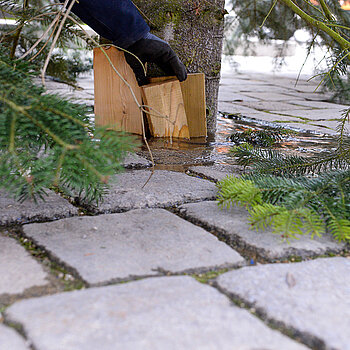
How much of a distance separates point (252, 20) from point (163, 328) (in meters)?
4.20

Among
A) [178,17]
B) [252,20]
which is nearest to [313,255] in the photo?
[178,17]

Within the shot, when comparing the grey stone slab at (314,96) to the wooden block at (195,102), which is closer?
the wooden block at (195,102)

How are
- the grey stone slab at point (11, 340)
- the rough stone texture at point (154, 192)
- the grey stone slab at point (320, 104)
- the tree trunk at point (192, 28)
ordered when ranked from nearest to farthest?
1. the grey stone slab at point (11, 340)
2. the rough stone texture at point (154, 192)
3. the tree trunk at point (192, 28)
4. the grey stone slab at point (320, 104)

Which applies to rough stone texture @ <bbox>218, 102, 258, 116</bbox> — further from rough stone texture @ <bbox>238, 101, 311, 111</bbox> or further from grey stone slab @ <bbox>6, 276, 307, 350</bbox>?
grey stone slab @ <bbox>6, 276, 307, 350</bbox>

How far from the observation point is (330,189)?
139 cm

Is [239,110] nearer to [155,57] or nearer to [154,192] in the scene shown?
[155,57]

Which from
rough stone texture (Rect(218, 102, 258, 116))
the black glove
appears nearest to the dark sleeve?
the black glove

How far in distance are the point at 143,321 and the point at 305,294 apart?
1.18 ft

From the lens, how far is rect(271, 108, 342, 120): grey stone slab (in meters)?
4.09

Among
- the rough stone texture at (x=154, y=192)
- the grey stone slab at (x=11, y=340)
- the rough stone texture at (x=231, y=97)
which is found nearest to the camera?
the grey stone slab at (x=11, y=340)

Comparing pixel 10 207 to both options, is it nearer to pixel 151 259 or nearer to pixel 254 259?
pixel 151 259

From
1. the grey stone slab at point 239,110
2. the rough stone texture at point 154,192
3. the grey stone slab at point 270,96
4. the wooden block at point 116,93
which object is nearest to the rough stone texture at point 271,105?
the grey stone slab at point 239,110

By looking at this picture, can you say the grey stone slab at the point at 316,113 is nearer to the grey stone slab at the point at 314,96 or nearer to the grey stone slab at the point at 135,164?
the grey stone slab at the point at 314,96

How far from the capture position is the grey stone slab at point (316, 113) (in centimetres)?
409
